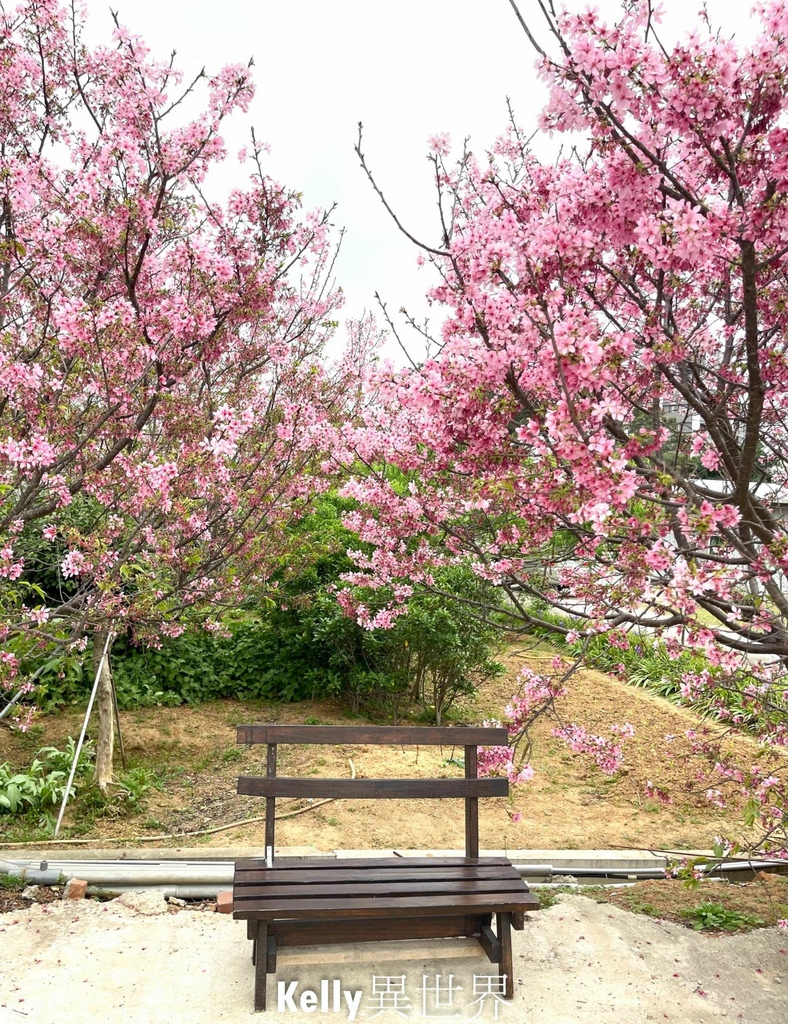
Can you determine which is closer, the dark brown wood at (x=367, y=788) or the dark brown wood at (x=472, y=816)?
the dark brown wood at (x=367, y=788)

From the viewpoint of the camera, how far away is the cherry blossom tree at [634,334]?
7.67 feet

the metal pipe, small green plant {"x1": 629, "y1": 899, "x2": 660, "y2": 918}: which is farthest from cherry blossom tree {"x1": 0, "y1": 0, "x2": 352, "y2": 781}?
small green plant {"x1": 629, "y1": 899, "x2": 660, "y2": 918}

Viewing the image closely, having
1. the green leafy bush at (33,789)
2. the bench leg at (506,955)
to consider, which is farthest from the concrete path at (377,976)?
the green leafy bush at (33,789)

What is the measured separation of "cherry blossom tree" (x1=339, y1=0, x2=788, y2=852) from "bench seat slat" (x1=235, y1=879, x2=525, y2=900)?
67 cm

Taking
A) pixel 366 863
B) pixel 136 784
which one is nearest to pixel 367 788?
pixel 366 863

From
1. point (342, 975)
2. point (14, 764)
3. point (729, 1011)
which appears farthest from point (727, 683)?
point (14, 764)

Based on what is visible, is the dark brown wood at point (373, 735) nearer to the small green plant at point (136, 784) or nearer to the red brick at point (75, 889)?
the red brick at point (75, 889)

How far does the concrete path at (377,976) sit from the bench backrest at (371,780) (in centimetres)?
51

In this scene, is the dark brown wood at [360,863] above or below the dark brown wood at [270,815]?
below

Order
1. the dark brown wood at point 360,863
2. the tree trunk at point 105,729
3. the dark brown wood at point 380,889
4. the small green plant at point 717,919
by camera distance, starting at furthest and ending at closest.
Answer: the tree trunk at point 105,729 < the small green plant at point 717,919 < the dark brown wood at point 360,863 < the dark brown wood at point 380,889

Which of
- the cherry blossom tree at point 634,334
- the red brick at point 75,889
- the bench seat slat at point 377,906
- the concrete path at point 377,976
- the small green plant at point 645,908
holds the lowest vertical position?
the concrete path at point 377,976

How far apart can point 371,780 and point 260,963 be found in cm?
82

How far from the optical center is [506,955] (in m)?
3.09

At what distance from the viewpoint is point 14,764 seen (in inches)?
245
